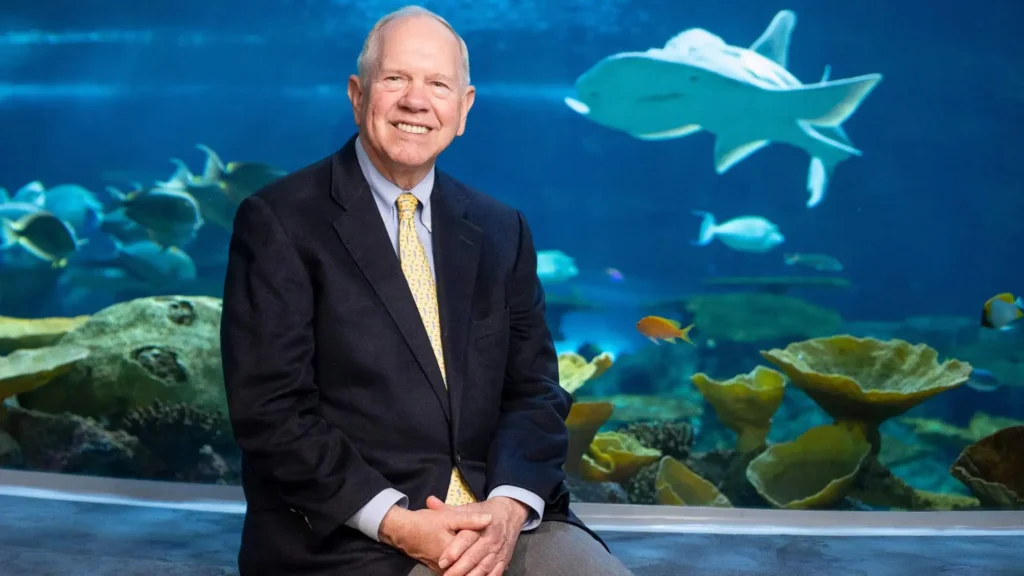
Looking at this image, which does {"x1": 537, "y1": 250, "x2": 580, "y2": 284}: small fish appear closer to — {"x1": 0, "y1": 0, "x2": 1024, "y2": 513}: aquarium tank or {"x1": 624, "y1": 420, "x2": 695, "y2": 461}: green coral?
{"x1": 0, "y1": 0, "x2": 1024, "y2": 513}: aquarium tank

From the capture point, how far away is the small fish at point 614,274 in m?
4.07

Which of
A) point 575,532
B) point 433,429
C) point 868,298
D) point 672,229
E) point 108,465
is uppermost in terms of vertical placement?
point 672,229

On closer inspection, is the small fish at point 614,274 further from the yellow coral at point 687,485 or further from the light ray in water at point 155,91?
the light ray in water at point 155,91

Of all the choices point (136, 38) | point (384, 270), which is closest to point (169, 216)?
point (136, 38)

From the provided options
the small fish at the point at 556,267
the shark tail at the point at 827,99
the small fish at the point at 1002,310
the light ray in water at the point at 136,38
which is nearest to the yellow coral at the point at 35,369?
the light ray in water at the point at 136,38

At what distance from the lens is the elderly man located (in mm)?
1509

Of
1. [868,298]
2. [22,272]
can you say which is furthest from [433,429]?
[22,272]

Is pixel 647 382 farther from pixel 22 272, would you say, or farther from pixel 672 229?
pixel 22 272

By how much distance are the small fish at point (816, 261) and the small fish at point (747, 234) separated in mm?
84

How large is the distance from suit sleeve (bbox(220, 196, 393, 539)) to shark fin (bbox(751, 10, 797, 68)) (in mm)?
2983

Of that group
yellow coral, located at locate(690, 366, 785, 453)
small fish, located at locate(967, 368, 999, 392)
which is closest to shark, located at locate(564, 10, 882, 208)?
yellow coral, located at locate(690, 366, 785, 453)

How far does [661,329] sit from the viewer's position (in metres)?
3.92

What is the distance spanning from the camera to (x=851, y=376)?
12.8 ft

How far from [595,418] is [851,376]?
1114 millimetres
